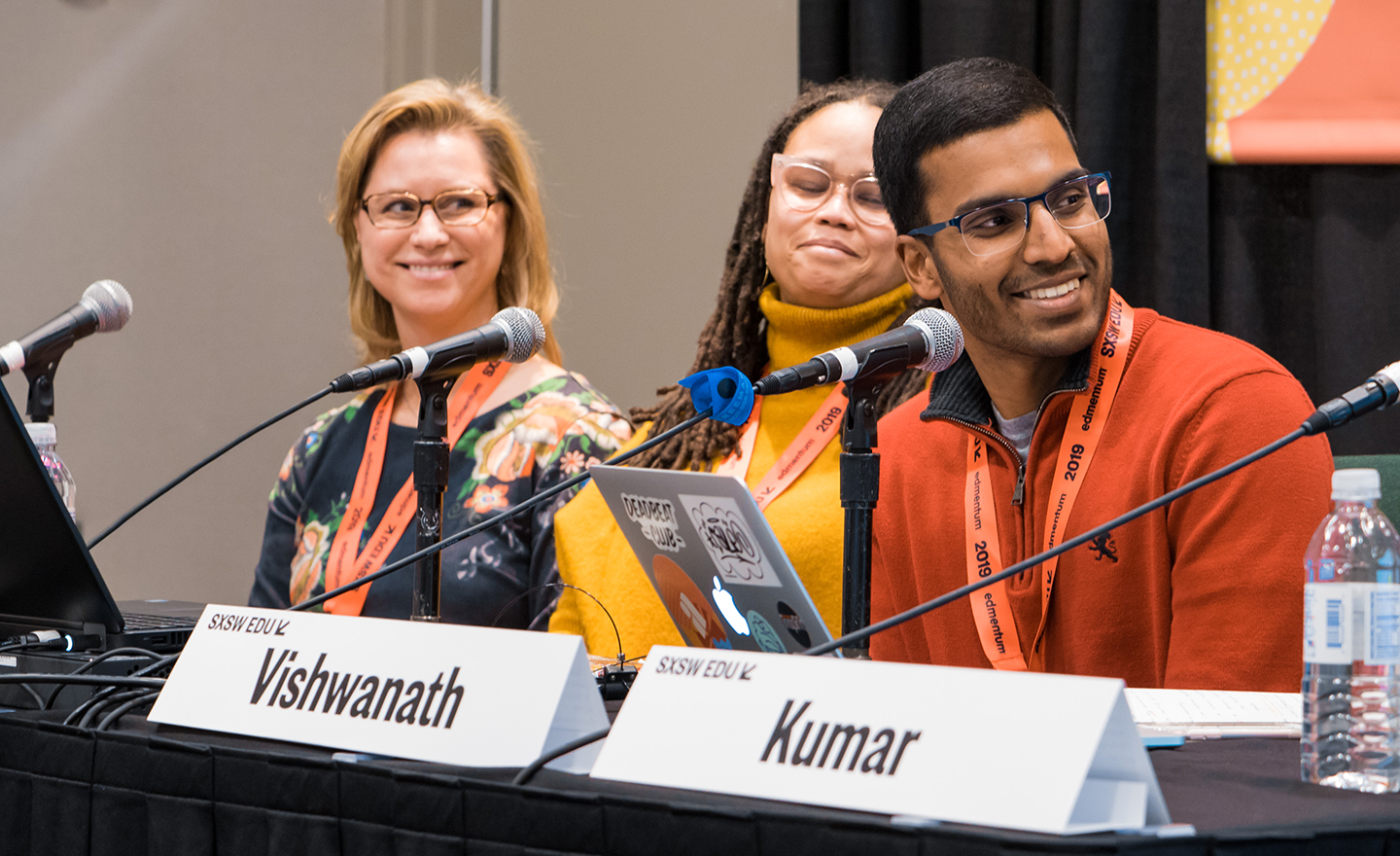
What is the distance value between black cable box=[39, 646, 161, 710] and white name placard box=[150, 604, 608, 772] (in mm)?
153

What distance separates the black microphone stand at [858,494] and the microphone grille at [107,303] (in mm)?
978

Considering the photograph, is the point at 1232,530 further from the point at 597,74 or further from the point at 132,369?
the point at 132,369

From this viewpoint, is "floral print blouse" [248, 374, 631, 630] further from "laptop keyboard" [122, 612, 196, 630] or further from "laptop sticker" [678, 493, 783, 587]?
"laptop sticker" [678, 493, 783, 587]

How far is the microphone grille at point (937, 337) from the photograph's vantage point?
117cm

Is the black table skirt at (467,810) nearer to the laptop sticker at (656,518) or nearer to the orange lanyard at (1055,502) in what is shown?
the laptop sticker at (656,518)

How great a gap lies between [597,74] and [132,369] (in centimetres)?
136

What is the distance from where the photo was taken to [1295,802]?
2.38ft

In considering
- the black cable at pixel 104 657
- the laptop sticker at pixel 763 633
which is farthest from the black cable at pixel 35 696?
the laptop sticker at pixel 763 633

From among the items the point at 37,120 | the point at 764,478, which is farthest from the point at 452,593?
the point at 37,120

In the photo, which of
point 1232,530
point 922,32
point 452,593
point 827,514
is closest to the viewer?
point 1232,530

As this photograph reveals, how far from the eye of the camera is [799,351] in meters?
1.94

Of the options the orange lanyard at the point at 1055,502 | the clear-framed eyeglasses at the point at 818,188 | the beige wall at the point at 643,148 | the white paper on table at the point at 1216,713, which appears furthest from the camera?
the beige wall at the point at 643,148

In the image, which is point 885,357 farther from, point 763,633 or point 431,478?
point 431,478

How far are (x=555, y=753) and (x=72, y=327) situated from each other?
1.10 m
